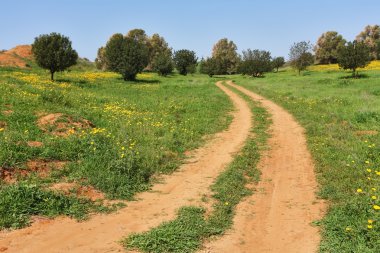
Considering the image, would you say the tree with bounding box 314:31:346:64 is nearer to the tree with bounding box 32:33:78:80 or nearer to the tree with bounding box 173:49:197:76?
the tree with bounding box 173:49:197:76

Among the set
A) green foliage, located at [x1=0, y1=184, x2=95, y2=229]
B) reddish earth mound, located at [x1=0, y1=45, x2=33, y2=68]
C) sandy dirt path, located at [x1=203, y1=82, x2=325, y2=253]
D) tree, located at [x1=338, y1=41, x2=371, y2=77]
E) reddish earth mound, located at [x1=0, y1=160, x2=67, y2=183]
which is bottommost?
sandy dirt path, located at [x1=203, y1=82, x2=325, y2=253]

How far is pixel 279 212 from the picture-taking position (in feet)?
27.2

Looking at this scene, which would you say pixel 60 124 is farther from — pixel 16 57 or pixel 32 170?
pixel 16 57

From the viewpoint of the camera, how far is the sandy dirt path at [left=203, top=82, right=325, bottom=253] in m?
6.78

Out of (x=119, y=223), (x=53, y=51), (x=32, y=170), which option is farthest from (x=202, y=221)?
(x=53, y=51)

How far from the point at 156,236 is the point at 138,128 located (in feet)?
32.5

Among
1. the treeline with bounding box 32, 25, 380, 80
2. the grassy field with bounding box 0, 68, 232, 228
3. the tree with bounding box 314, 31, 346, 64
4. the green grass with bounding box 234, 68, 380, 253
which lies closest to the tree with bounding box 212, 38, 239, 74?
the treeline with bounding box 32, 25, 380, 80

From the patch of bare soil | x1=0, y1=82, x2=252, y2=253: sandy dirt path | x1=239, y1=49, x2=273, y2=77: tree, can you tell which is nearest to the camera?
x1=0, y1=82, x2=252, y2=253: sandy dirt path

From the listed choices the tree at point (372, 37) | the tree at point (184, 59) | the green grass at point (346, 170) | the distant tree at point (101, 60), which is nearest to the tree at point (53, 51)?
the green grass at point (346, 170)

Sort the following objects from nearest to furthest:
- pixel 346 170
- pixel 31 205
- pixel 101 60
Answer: pixel 31 205
pixel 346 170
pixel 101 60

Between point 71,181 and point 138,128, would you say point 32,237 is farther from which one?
point 138,128

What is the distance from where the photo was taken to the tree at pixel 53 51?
1578 inches

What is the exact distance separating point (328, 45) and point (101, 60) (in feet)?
206

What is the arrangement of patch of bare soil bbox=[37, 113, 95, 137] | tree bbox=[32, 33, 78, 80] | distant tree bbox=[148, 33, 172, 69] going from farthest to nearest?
1. distant tree bbox=[148, 33, 172, 69]
2. tree bbox=[32, 33, 78, 80]
3. patch of bare soil bbox=[37, 113, 95, 137]
